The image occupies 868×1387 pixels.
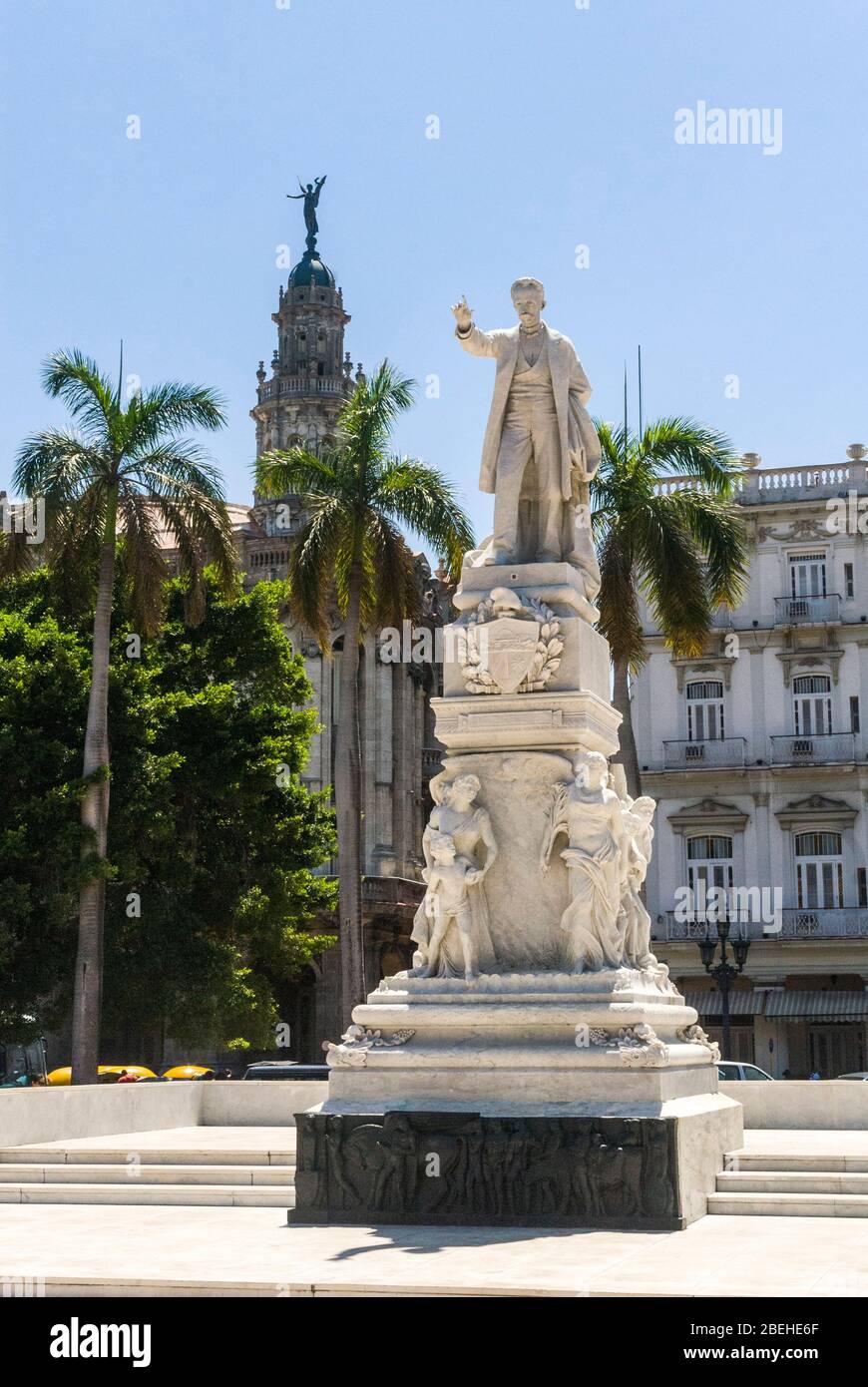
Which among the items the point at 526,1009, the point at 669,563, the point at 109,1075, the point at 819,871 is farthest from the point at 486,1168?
the point at 819,871

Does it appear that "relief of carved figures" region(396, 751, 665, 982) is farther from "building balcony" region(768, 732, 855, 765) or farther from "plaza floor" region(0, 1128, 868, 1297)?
"building balcony" region(768, 732, 855, 765)

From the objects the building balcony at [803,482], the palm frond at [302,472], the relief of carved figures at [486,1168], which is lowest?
the relief of carved figures at [486,1168]

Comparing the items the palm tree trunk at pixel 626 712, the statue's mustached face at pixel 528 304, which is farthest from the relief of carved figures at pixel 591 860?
the palm tree trunk at pixel 626 712

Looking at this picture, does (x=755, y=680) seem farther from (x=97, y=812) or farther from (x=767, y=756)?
(x=97, y=812)

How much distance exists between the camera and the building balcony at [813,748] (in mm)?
45594

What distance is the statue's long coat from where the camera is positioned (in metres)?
13.3

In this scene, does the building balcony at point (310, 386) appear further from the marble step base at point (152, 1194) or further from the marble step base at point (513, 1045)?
the marble step base at point (513, 1045)

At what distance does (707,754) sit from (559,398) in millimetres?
34298

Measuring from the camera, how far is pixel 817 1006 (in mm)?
43719

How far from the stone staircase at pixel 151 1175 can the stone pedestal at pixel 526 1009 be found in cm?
140

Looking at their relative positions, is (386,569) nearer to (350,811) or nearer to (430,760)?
(350,811)

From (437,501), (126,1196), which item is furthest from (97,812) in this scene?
(126,1196)

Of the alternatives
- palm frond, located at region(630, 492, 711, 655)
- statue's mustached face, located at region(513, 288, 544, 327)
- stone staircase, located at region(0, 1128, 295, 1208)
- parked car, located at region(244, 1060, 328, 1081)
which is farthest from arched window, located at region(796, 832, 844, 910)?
statue's mustached face, located at region(513, 288, 544, 327)

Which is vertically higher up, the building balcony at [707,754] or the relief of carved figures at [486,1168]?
the building balcony at [707,754]
